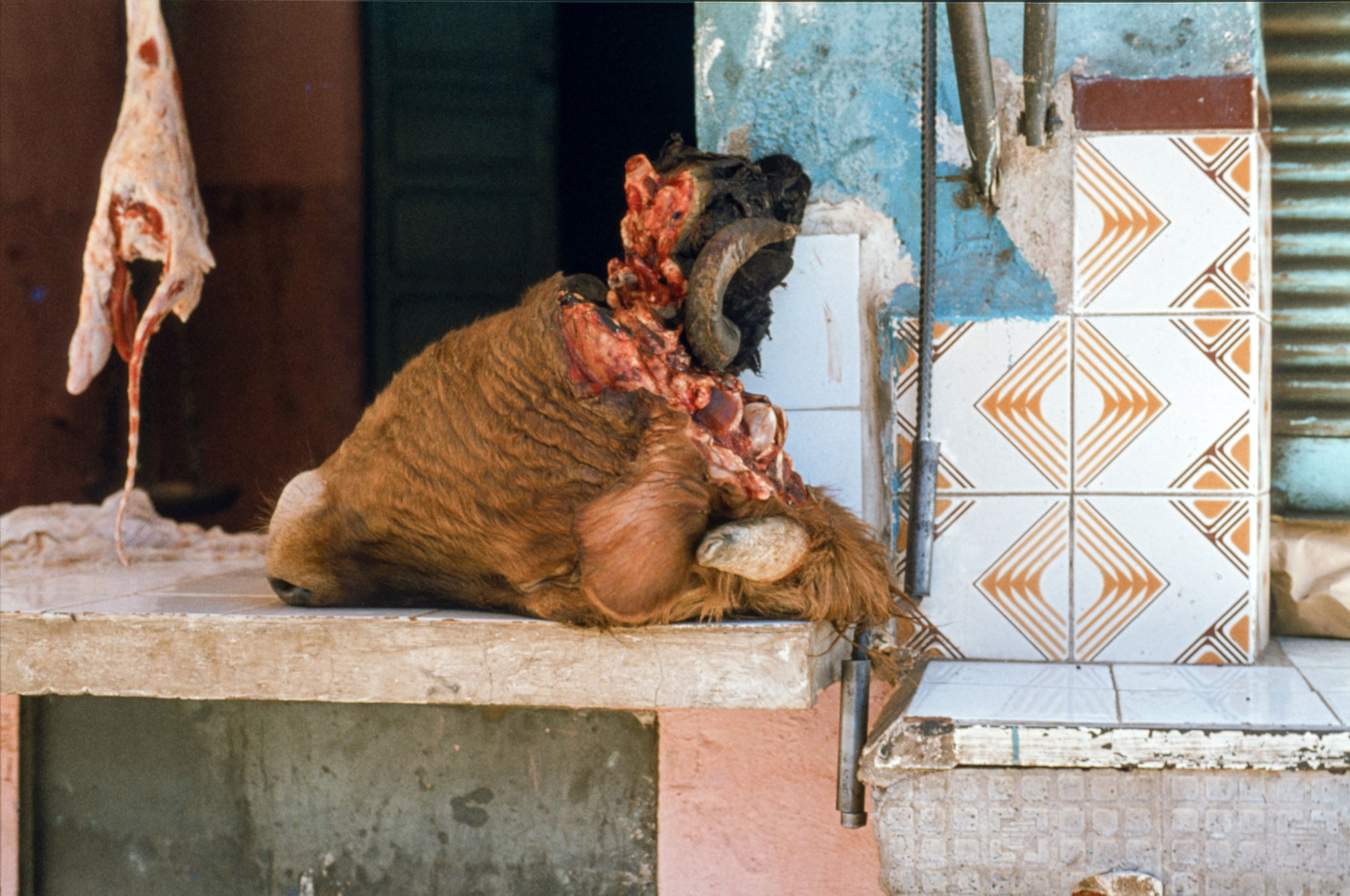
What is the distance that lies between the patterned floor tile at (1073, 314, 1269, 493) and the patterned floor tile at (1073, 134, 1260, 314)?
0.04 meters

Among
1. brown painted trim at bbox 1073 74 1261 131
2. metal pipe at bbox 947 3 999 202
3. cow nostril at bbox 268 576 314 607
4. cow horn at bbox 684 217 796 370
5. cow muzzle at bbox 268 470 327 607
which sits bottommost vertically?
cow nostril at bbox 268 576 314 607

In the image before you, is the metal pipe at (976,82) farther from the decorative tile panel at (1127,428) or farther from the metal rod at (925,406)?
the decorative tile panel at (1127,428)

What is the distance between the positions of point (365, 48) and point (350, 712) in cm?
167

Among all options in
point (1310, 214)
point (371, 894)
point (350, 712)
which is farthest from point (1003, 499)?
point (371, 894)

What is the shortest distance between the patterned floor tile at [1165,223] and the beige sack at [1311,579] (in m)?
0.54

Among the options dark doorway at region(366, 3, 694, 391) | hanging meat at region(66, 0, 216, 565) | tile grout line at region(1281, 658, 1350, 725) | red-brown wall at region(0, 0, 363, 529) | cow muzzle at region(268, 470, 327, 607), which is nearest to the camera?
tile grout line at region(1281, 658, 1350, 725)

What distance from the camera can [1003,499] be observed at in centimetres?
185

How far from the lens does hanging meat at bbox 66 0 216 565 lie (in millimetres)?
2082

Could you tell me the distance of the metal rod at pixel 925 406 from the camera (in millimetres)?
1480

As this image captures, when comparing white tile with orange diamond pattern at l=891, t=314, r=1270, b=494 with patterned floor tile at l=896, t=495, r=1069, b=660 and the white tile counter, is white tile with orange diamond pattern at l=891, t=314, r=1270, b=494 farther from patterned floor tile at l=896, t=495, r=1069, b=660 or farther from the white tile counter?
the white tile counter

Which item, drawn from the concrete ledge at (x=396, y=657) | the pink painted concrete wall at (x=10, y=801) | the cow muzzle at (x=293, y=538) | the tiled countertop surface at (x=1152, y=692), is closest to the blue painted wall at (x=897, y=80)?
the tiled countertop surface at (x=1152, y=692)

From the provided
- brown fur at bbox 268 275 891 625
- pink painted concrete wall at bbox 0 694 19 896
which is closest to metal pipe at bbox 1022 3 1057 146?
brown fur at bbox 268 275 891 625

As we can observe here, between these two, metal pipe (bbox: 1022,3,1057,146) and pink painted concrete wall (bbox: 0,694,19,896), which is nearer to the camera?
metal pipe (bbox: 1022,3,1057,146)

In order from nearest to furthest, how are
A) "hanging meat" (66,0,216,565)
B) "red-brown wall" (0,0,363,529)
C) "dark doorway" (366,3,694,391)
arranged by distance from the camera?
"hanging meat" (66,0,216,565), "red-brown wall" (0,0,363,529), "dark doorway" (366,3,694,391)
